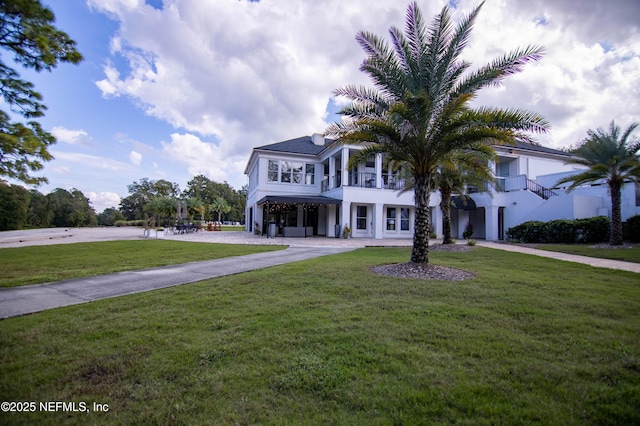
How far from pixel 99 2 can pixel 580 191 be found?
26.6 metres

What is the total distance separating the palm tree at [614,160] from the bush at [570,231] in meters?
2.43

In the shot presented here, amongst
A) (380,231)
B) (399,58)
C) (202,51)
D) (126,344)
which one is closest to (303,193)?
(380,231)

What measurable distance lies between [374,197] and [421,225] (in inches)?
551

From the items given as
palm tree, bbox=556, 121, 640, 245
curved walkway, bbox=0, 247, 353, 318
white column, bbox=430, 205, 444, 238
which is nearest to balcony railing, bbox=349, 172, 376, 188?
white column, bbox=430, 205, 444, 238

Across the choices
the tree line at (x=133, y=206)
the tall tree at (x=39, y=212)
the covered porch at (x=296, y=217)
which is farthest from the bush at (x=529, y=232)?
the tall tree at (x=39, y=212)

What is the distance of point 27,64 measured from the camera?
3.70 metres

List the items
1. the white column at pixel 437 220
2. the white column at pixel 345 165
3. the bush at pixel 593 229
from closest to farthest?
the bush at pixel 593 229
the white column at pixel 345 165
the white column at pixel 437 220

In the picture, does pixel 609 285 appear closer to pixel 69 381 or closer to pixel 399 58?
pixel 399 58

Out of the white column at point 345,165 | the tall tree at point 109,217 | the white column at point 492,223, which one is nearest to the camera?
the white column at point 345,165

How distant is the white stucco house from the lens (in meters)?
21.7

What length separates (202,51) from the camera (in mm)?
15227

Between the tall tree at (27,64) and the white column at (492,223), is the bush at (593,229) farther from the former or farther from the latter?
the tall tree at (27,64)

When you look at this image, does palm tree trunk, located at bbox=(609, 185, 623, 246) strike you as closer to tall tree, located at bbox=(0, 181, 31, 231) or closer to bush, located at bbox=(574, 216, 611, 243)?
bush, located at bbox=(574, 216, 611, 243)

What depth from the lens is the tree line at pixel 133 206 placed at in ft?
129
